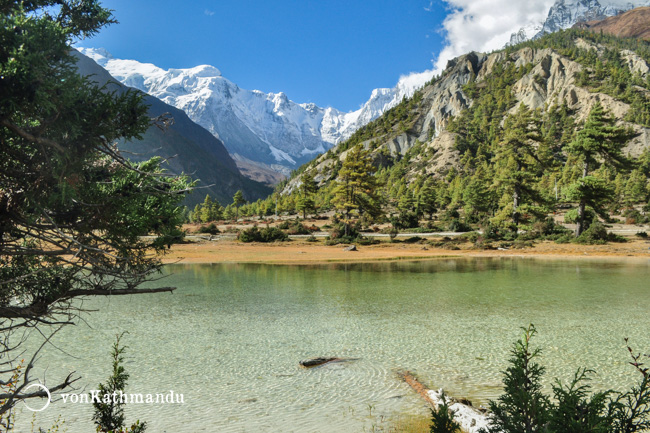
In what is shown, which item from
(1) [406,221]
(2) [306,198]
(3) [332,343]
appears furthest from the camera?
(2) [306,198]

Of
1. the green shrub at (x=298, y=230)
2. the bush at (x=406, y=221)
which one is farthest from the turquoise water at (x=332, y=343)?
the bush at (x=406, y=221)

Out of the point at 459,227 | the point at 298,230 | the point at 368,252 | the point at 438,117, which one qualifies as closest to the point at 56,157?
the point at 368,252

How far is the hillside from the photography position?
75375 mm

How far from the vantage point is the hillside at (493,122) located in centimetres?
7538

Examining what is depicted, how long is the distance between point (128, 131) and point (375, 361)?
756cm

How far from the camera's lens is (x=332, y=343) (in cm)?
1055

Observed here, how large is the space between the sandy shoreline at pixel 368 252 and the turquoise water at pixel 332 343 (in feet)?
39.3

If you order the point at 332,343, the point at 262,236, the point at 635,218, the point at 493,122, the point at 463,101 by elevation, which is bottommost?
the point at 332,343

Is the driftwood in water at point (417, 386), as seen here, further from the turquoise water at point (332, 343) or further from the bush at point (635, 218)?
the bush at point (635, 218)

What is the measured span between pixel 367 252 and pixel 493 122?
11292 centimetres

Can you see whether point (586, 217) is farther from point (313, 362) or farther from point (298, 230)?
point (313, 362)

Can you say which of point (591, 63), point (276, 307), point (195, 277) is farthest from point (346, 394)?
point (591, 63)

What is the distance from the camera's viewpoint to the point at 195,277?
24.3 m

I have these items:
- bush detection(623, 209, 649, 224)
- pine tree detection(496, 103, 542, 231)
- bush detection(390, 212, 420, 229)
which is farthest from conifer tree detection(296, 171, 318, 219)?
bush detection(623, 209, 649, 224)
